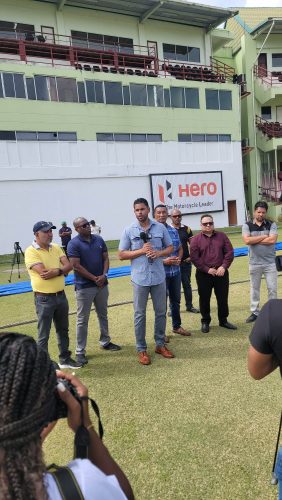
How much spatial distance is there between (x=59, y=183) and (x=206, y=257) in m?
17.8

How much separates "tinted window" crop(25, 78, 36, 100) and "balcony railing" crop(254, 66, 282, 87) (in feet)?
58.7

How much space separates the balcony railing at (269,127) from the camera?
90.4 feet

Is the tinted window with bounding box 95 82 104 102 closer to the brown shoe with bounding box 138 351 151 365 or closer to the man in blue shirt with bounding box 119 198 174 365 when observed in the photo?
the man in blue shirt with bounding box 119 198 174 365

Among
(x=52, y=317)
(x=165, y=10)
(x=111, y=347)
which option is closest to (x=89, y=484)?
(x=52, y=317)

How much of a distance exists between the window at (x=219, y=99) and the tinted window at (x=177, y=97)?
2.16 metres

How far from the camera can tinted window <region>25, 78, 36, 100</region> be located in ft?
66.4

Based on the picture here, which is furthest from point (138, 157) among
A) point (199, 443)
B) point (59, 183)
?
point (199, 443)

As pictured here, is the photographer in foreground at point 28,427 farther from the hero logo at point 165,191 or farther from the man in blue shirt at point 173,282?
the hero logo at point 165,191

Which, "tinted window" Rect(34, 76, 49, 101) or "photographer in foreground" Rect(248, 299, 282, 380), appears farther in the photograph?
"tinted window" Rect(34, 76, 49, 101)

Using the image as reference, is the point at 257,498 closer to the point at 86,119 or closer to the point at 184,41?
the point at 86,119

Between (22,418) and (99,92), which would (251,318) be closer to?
(22,418)

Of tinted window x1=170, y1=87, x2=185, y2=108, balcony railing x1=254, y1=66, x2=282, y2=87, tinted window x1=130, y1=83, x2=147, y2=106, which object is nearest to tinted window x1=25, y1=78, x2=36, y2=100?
tinted window x1=130, y1=83, x2=147, y2=106

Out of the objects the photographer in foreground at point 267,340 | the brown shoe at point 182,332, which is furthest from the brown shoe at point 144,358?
the photographer in foreground at point 267,340

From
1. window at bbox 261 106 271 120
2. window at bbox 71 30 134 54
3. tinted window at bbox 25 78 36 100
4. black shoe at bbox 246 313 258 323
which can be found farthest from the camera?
window at bbox 261 106 271 120
